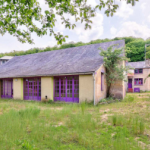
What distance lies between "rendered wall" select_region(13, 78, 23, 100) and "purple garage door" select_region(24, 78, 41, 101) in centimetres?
41

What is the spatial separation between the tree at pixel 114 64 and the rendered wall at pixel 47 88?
5301 mm

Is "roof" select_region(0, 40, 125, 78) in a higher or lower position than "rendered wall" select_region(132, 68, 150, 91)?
higher

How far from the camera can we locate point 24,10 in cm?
453

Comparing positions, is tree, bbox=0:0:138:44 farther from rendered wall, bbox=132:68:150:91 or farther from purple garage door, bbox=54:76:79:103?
rendered wall, bbox=132:68:150:91

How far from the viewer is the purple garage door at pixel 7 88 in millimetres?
16016

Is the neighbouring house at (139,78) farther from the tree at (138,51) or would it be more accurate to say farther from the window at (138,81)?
the tree at (138,51)

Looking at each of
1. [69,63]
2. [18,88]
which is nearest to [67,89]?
[69,63]

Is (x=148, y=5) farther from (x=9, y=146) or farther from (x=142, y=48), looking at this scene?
(x=142, y=48)

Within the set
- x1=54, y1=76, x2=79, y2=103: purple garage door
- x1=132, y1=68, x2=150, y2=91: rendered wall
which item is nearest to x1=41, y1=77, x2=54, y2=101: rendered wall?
x1=54, y1=76, x2=79, y2=103: purple garage door

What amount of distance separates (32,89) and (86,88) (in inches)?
248

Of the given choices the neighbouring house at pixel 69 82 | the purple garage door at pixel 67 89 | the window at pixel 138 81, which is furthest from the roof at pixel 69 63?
the window at pixel 138 81

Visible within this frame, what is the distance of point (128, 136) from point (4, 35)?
6.98m

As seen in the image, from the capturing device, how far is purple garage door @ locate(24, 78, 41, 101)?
13.7 m

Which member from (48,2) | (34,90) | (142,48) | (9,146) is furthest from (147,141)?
(142,48)
